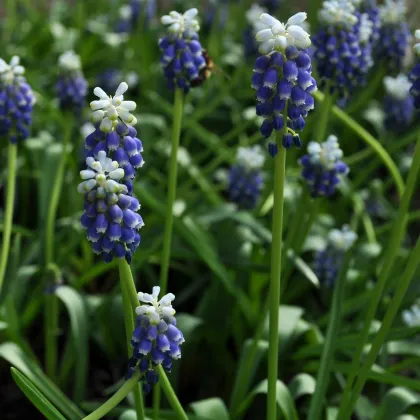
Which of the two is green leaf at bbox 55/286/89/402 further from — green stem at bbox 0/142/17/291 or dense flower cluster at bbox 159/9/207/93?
dense flower cluster at bbox 159/9/207/93

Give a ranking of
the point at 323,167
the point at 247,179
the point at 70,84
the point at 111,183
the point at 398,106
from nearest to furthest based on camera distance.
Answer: the point at 111,183 < the point at 323,167 < the point at 70,84 < the point at 247,179 < the point at 398,106

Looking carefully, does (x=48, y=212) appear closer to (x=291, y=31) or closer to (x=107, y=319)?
A: (x=107, y=319)

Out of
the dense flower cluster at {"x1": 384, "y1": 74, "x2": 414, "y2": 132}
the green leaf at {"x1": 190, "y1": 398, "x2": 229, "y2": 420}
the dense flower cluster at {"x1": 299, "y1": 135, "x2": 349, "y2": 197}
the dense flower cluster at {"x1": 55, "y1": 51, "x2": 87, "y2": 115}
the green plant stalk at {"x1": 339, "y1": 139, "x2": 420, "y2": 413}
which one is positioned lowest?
the green leaf at {"x1": 190, "y1": 398, "x2": 229, "y2": 420}

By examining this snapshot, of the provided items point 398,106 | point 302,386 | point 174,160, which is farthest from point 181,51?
point 398,106

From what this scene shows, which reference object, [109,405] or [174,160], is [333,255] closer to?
[174,160]

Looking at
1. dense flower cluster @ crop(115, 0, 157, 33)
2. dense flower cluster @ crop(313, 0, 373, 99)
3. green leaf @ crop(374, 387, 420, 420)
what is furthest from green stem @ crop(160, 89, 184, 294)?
dense flower cluster @ crop(115, 0, 157, 33)
